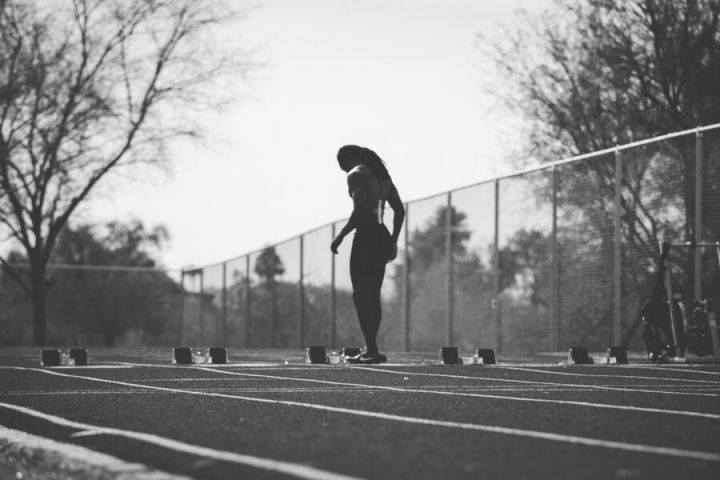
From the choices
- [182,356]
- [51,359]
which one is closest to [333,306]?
[182,356]

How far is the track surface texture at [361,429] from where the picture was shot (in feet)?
15.0

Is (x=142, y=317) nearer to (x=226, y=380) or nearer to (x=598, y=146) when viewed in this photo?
(x=598, y=146)

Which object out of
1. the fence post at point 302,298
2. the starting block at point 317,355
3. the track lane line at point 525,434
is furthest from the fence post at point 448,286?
the track lane line at point 525,434

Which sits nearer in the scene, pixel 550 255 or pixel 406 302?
pixel 550 255

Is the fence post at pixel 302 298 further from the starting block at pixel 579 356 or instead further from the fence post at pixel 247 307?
the starting block at pixel 579 356

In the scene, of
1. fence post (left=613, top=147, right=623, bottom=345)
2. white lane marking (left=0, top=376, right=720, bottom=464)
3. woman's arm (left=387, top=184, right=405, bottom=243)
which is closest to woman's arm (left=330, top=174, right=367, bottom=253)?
woman's arm (left=387, top=184, right=405, bottom=243)

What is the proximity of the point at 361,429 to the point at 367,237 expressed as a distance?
23.1 ft

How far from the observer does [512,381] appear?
9984 millimetres

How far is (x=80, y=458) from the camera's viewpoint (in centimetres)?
505

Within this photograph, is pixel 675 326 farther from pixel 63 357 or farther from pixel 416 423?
pixel 416 423

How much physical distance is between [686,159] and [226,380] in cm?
867

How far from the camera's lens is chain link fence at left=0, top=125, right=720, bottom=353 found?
17.2 metres

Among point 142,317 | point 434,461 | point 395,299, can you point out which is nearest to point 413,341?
point 395,299

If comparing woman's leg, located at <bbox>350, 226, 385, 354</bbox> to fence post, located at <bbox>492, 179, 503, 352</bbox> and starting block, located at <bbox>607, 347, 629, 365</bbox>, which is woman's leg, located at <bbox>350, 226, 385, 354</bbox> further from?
fence post, located at <bbox>492, 179, 503, 352</bbox>
